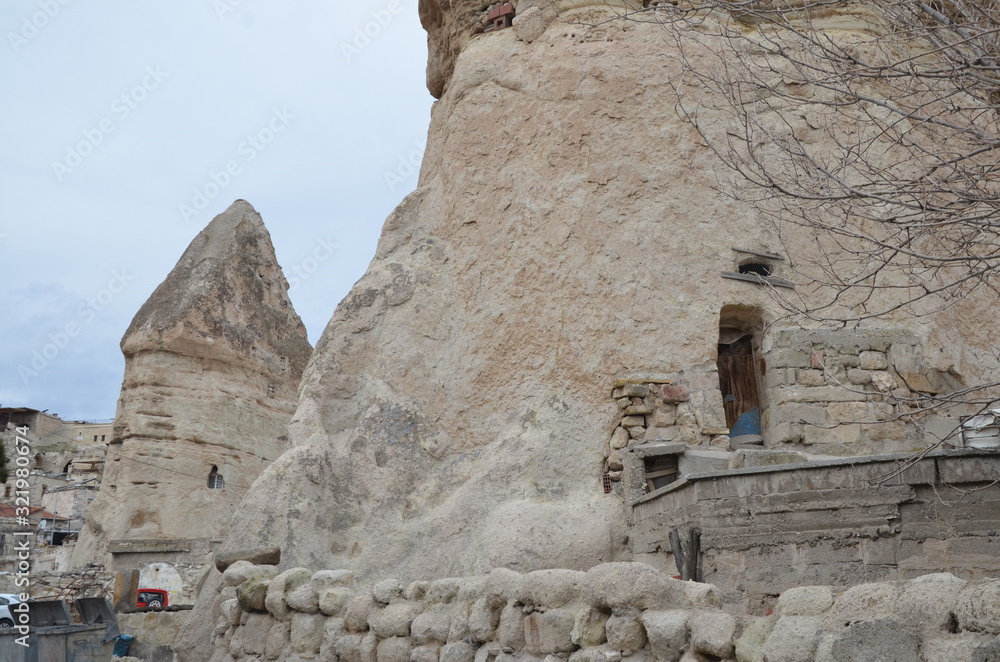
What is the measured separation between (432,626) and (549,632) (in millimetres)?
868

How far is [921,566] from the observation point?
5773mm

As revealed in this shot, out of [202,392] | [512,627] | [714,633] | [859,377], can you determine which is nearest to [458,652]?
[512,627]

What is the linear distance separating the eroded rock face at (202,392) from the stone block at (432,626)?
11.2 meters

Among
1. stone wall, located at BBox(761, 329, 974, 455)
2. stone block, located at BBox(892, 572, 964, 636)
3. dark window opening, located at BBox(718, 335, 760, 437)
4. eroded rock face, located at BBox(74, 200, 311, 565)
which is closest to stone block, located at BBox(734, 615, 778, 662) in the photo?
stone block, located at BBox(892, 572, 964, 636)

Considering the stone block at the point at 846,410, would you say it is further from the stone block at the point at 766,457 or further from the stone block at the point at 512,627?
the stone block at the point at 512,627

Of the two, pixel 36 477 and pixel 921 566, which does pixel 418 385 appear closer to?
pixel 921 566

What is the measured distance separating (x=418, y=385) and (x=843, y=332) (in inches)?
174

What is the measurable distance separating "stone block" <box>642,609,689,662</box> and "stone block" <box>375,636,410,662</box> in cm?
163

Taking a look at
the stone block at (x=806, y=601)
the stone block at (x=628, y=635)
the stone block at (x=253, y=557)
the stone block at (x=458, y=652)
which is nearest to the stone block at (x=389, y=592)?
the stone block at (x=458, y=652)

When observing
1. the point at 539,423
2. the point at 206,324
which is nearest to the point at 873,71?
the point at 539,423

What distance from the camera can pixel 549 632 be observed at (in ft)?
11.5

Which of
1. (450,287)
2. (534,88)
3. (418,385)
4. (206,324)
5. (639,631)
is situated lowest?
(639,631)

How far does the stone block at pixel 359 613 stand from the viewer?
15.2 ft

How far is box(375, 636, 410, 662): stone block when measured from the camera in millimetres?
4266
